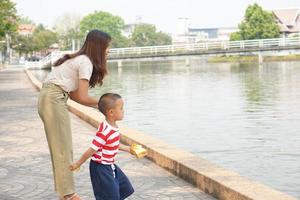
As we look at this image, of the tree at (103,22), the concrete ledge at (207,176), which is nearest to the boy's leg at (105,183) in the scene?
the concrete ledge at (207,176)

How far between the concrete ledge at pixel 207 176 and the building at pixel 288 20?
93.7 meters

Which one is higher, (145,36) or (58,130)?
(145,36)

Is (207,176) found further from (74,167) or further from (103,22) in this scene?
(103,22)

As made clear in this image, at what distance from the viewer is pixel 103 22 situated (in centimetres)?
11912

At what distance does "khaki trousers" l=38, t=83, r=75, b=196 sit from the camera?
4.68 meters

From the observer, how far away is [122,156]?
741 cm

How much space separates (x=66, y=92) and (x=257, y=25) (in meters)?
70.3

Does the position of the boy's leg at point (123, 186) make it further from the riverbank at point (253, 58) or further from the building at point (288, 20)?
the building at point (288, 20)

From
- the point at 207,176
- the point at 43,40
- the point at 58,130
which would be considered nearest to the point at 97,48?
the point at 58,130

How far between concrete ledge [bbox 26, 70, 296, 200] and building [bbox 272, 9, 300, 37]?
307 ft

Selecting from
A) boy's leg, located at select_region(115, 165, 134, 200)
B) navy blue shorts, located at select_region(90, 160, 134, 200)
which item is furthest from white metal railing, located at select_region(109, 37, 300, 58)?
navy blue shorts, located at select_region(90, 160, 134, 200)

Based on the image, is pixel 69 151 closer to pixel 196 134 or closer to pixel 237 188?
pixel 237 188

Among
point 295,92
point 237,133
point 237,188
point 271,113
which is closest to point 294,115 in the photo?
point 271,113

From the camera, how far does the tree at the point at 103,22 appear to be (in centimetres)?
11862
